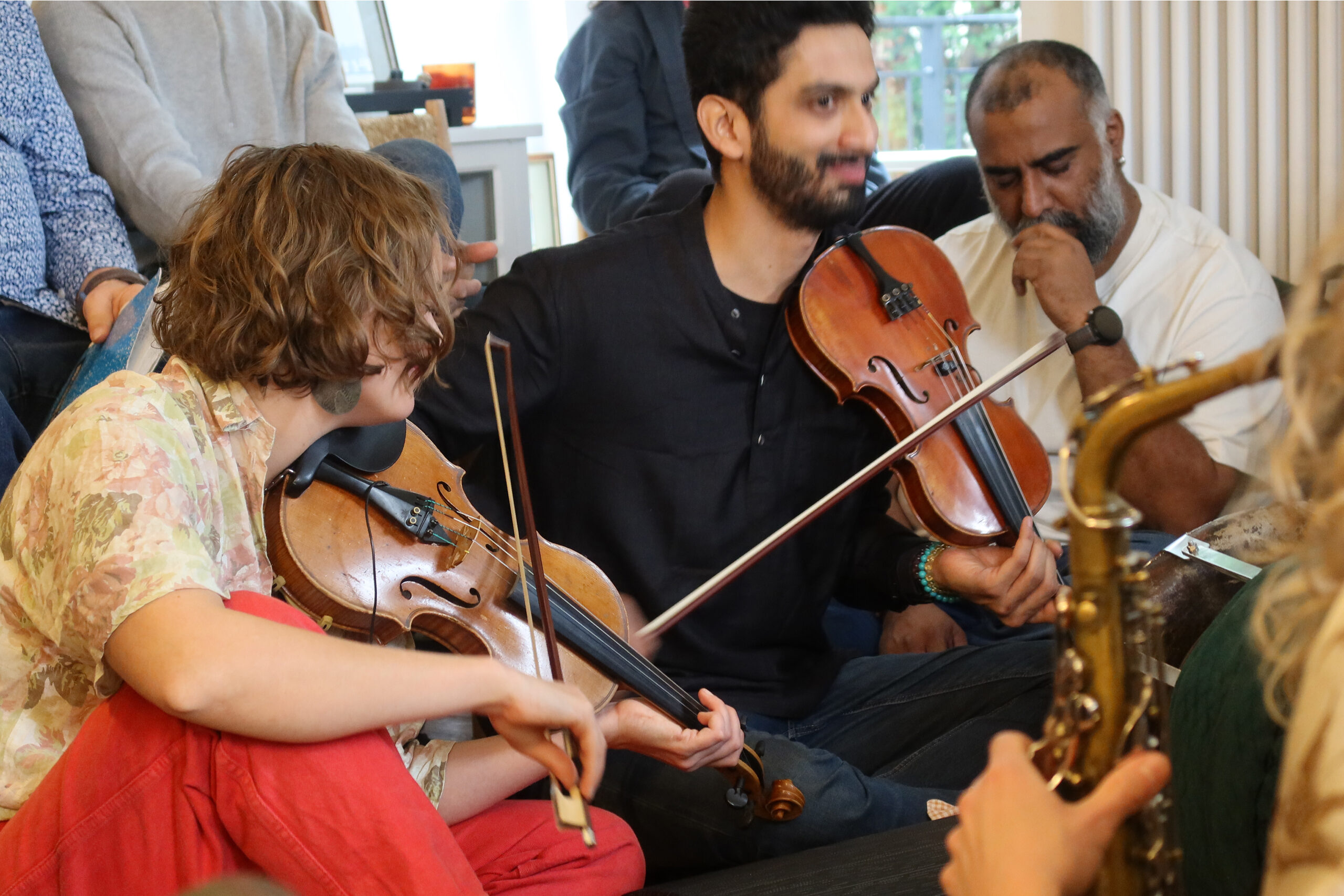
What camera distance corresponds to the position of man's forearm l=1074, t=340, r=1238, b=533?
5.75 feet

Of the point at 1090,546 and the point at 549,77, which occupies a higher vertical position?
the point at 549,77

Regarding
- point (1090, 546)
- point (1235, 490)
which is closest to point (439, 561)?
point (1090, 546)

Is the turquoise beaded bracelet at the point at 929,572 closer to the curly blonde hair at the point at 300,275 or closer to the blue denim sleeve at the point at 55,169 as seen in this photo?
the curly blonde hair at the point at 300,275

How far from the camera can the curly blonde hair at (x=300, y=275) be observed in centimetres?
107

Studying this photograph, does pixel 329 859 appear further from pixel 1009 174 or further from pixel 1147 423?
pixel 1009 174

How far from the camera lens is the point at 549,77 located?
4.61 meters

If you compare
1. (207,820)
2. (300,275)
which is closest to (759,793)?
(207,820)

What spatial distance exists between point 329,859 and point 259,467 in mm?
385

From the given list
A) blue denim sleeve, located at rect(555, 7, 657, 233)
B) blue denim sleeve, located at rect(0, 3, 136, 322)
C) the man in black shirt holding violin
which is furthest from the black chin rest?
blue denim sleeve, located at rect(555, 7, 657, 233)

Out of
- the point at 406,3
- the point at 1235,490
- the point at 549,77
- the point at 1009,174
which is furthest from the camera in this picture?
the point at 549,77

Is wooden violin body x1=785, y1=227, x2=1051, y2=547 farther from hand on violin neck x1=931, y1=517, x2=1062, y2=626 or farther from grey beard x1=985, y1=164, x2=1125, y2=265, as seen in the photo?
grey beard x1=985, y1=164, x2=1125, y2=265

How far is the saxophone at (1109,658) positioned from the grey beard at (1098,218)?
4.50ft

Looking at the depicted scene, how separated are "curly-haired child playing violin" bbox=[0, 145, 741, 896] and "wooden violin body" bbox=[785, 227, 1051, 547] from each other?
0.59 meters

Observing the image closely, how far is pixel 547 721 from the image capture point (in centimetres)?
91
